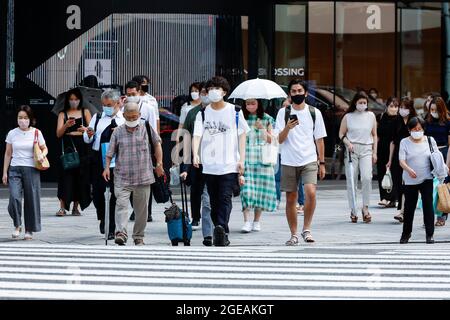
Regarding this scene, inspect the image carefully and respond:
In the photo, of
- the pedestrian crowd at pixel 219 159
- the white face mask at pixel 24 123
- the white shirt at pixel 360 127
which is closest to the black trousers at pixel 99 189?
the pedestrian crowd at pixel 219 159

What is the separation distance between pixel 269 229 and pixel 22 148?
11.2 ft

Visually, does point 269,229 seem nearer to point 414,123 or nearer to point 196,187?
point 196,187

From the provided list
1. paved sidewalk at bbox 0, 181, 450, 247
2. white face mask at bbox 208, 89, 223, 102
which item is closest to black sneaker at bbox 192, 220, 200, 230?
paved sidewalk at bbox 0, 181, 450, 247

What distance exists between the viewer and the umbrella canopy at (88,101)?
62.0ft

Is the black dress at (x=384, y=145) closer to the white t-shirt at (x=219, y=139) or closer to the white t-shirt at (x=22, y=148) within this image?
the white t-shirt at (x=219, y=139)

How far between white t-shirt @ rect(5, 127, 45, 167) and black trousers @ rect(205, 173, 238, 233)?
7.94 feet

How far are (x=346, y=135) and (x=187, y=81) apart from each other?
710 cm

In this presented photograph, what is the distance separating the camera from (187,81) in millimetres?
24844

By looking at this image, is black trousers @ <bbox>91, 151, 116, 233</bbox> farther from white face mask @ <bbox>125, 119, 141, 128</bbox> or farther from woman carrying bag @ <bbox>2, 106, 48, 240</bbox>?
white face mask @ <bbox>125, 119, 141, 128</bbox>

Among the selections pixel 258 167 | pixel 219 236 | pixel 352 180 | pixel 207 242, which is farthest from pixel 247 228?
pixel 352 180

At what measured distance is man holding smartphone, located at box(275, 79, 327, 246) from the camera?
14633mm

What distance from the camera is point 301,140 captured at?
1465 centimetres

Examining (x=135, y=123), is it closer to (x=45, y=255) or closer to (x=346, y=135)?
(x=45, y=255)

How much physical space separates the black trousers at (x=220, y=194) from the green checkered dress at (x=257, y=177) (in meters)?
1.79
